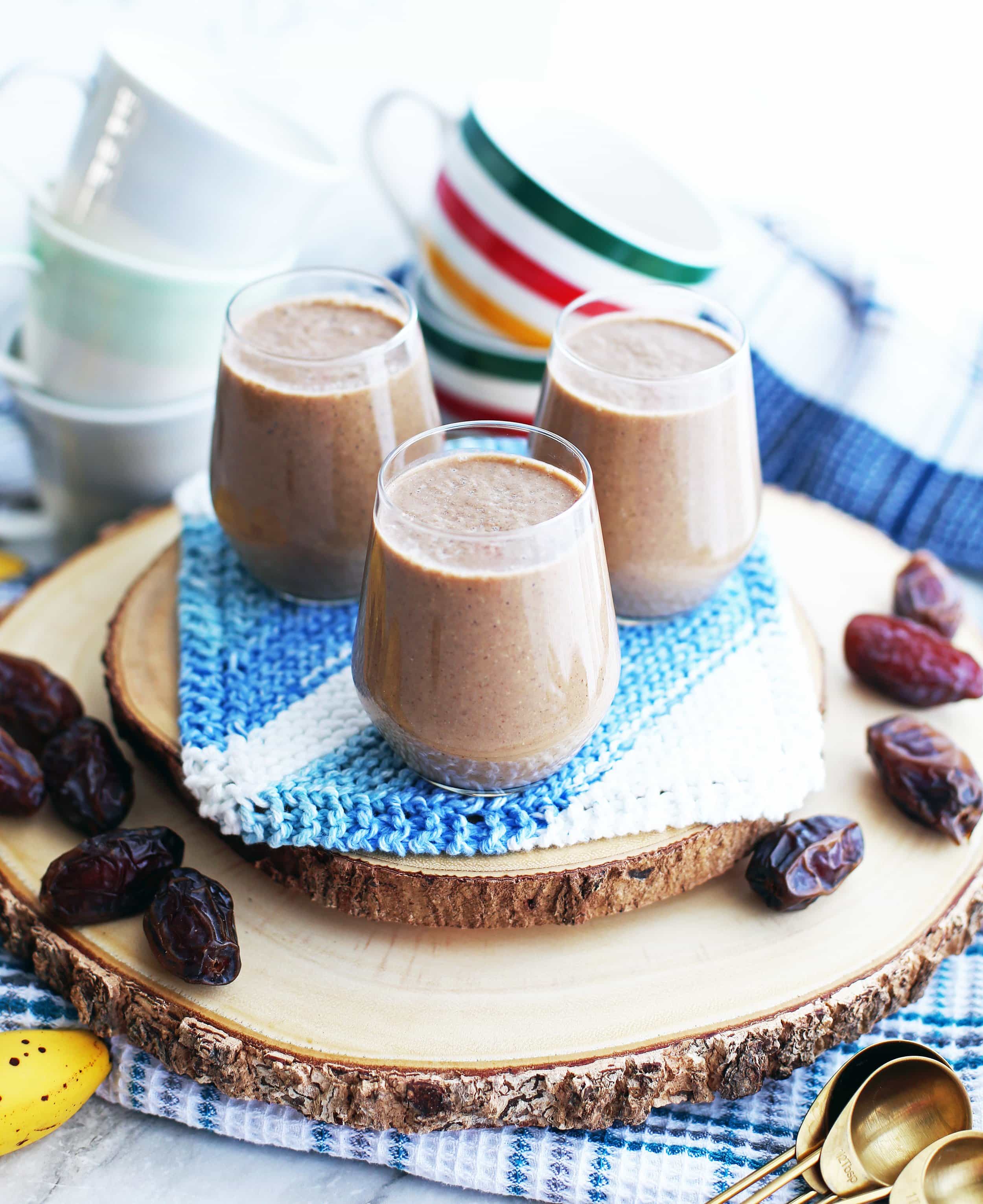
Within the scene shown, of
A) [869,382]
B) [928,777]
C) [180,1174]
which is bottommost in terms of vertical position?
[180,1174]

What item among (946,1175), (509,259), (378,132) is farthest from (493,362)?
(946,1175)

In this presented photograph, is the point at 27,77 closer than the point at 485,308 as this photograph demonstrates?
Yes

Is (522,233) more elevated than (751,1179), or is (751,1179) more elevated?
(522,233)

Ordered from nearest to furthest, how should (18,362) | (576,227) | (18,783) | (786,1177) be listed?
(786,1177), (18,783), (576,227), (18,362)

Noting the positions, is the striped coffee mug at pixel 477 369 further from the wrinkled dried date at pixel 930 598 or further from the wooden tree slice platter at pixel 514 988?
the wooden tree slice platter at pixel 514 988

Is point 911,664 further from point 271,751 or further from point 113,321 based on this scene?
point 113,321

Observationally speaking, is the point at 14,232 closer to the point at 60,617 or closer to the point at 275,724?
the point at 60,617
